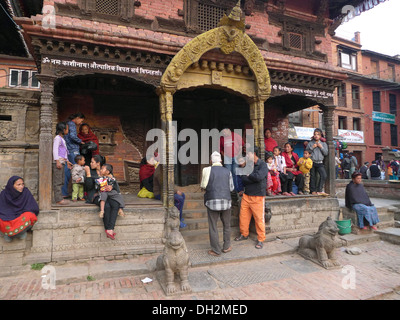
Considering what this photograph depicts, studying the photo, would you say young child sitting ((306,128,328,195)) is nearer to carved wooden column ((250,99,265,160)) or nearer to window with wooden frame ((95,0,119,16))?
carved wooden column ((250,99,265,160))

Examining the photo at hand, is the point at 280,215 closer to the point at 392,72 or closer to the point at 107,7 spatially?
the point at 107,7

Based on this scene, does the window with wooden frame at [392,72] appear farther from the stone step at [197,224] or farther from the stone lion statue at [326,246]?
the stone step at [197,224]

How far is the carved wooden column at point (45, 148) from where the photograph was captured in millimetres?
5250

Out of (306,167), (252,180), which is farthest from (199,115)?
(252,180)

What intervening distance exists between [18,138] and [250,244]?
20.0ft

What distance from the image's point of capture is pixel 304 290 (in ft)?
13.7

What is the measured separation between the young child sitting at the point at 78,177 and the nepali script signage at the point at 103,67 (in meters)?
2.04

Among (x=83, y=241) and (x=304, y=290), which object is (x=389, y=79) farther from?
(x=83, y=241)

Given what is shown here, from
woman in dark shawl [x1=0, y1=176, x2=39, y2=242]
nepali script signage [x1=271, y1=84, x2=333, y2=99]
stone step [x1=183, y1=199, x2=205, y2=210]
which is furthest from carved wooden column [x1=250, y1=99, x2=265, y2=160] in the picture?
woman in dark shawl [x1=0, y1=176, x2=39, y2=242]

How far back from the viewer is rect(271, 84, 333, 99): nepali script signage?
7698 mm

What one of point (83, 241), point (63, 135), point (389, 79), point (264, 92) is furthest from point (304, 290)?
point (389, 79)

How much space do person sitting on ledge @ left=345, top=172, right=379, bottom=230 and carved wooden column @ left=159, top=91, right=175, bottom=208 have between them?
528 centimetres

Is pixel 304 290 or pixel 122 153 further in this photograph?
pixel 122 153

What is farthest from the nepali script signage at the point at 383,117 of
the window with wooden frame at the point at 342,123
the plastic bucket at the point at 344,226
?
the plastic bucket at the point at 344,226
